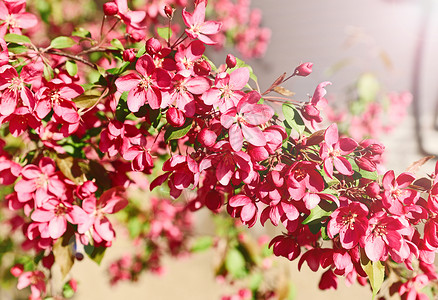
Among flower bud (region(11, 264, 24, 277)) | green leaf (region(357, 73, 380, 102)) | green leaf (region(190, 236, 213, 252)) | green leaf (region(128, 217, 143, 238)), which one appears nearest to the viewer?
flower bud (region(11, 264, 24, 277))

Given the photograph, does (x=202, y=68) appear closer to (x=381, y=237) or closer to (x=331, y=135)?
(x=331, y=135)

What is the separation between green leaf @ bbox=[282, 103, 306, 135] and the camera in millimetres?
700

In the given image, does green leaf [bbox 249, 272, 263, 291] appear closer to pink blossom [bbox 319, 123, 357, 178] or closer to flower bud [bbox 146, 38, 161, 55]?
pink blossom [bbox 319, 123, 357, 178]

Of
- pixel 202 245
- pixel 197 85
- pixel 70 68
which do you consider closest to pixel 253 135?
pixel 197 85

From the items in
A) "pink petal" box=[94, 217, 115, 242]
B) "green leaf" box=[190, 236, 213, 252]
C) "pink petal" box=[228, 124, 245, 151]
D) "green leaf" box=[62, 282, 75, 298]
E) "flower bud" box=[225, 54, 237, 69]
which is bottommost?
"green leaf" box=[190, 236, 213, 252]

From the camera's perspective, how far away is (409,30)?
11.2 ft

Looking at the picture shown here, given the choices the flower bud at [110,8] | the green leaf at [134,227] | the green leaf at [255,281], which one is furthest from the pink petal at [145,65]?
the green leaf at [134,227]

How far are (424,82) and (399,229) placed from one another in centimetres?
344

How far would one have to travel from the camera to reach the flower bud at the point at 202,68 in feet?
2.23

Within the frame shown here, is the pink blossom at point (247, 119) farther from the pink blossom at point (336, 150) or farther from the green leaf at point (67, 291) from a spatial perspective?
the green leaf at point (67, 291)

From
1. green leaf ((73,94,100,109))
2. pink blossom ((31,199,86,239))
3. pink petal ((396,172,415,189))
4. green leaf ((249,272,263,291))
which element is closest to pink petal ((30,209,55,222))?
pink blossom ((31,199,86,239))

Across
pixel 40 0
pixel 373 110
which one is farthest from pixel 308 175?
pixel 373 110

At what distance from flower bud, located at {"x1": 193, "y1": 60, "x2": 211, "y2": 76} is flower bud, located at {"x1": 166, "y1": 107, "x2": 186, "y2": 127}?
Answer: 0.27 feet

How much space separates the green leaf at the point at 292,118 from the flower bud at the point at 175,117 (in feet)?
0.61
